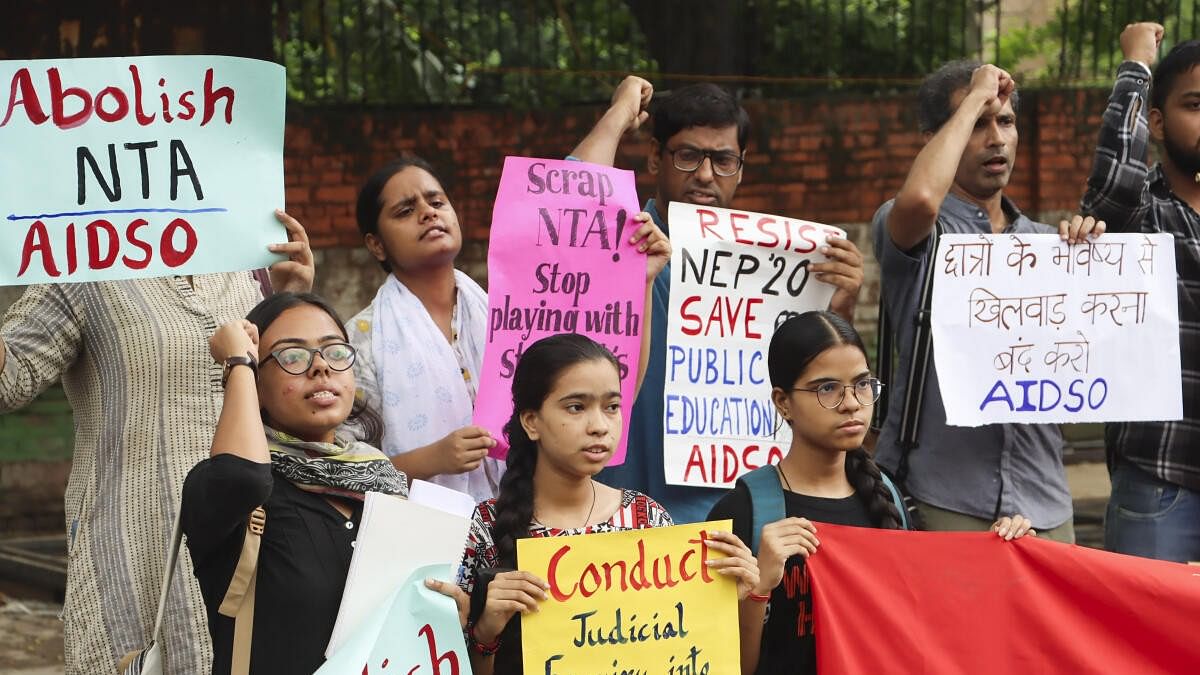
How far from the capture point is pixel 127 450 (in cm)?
402

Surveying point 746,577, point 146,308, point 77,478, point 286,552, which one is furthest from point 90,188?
point 746,577

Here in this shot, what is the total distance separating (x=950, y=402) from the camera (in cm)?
435

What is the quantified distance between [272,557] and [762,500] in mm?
1109

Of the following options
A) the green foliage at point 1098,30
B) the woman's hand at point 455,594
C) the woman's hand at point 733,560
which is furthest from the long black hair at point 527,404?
the green foliage at point 1098,30

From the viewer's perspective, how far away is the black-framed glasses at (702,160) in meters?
4.63

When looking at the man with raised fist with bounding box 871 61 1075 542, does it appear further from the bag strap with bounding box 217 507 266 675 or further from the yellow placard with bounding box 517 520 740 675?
the bag strap with bounding box 217 507 266 675

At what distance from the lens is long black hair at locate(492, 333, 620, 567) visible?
3676 millimetres

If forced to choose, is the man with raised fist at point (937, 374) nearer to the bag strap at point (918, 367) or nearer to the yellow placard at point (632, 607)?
the bag strap at point (918, 367)

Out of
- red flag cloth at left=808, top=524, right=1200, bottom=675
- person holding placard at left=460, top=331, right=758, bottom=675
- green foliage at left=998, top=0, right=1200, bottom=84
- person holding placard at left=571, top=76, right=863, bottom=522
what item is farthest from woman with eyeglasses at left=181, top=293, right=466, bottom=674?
green foliage at left=998, top=0, right=1200, bottom=84

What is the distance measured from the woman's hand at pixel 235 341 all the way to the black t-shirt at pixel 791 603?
43.7 inches

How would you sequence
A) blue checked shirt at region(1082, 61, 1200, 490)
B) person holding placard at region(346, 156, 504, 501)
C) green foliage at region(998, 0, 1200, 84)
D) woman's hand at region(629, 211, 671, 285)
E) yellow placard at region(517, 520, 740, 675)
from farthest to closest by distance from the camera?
green foliage at region(998, 0, 1200, 84)
blue checked shirt at region(1082, 61, 1200, 490)
woman's hand at region(629, 211, 671, 285)
person holding placard at region(346, 156, 504, 501)
yellow placard at region(517, 520, 740, 675)

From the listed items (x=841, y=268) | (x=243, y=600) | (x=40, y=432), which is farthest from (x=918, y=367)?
(x=40, y=432)

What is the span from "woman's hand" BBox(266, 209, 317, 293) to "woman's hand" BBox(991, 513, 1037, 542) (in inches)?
66.5

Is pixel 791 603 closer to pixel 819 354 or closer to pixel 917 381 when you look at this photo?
pixel 819 354
